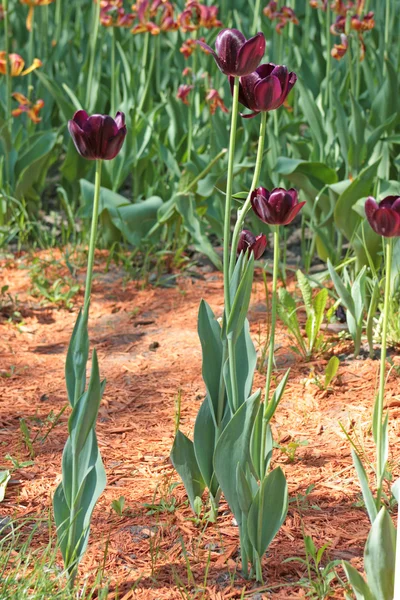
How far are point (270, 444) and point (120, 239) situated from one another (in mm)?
2263

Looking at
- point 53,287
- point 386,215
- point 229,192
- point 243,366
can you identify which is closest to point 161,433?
point 243,366

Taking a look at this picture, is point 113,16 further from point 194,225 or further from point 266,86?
point 266,86

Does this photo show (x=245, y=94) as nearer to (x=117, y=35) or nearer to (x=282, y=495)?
(x=282, y=495)

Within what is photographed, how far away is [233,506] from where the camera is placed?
5.05 ft

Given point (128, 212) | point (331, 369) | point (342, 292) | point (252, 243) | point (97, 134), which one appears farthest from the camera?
point (128, 212)

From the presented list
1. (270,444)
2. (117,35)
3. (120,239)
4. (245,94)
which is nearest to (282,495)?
(270,444)

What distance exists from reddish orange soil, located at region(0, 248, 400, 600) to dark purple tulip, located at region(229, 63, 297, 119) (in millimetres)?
828

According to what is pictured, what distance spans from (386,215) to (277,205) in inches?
8.9

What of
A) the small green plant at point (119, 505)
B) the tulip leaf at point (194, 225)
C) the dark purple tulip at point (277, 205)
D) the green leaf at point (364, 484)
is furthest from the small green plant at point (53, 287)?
the green leaf at point (364, 484)

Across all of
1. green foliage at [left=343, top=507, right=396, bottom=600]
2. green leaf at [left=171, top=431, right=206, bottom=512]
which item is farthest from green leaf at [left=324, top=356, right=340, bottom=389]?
green foliage at [left=343, top=507, right=396, bottom=600]

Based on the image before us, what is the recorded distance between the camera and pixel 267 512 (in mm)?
1504

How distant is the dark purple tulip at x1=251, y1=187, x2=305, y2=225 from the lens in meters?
1.41

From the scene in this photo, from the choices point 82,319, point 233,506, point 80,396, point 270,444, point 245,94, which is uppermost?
point 245,94

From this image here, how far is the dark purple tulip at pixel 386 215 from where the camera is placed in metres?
1.25
